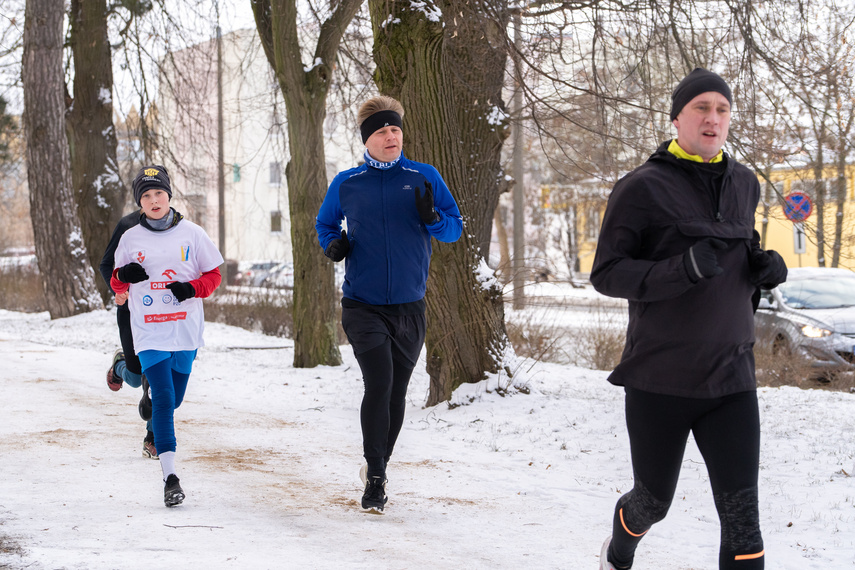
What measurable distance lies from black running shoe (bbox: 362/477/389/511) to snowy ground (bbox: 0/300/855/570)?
0.08 meters

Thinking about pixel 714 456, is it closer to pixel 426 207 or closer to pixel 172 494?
pixel 426 207

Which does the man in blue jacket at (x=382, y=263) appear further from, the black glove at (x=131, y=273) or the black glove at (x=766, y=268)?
the black glove at (x=766, y=268)

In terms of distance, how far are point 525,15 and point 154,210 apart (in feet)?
14.9

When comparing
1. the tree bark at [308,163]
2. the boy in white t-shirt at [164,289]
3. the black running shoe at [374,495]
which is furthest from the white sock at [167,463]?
the tree bark at [308,163]

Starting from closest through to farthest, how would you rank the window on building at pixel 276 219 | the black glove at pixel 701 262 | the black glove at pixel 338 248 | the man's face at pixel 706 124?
the black glove at pixel 701 262
the man's face at pixel 706 124
the black glove at pixel 338 248
the window on building at pixel 276 219

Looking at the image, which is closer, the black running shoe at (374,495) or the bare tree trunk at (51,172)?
the black running shoe at (374,495)

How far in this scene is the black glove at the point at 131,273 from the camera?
14.9ft

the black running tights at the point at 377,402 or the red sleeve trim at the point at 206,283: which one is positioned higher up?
the red sleeve trim at the point at 206,283

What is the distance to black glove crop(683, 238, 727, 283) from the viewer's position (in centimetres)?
264

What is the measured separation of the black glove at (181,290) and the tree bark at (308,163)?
20.3 feet

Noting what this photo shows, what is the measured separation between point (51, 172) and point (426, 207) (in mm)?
14060

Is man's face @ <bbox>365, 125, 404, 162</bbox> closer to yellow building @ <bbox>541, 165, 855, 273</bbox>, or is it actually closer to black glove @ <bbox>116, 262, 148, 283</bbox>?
black glove @ <bbox>116, 262, 148, 283</bbox>

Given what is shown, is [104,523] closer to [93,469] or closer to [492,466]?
[93,469]

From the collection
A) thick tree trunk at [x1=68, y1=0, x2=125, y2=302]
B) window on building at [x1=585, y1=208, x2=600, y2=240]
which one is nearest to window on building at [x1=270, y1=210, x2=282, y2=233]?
thick tree trunk at [x1=68, y1=0, x2=125, y2=302]
